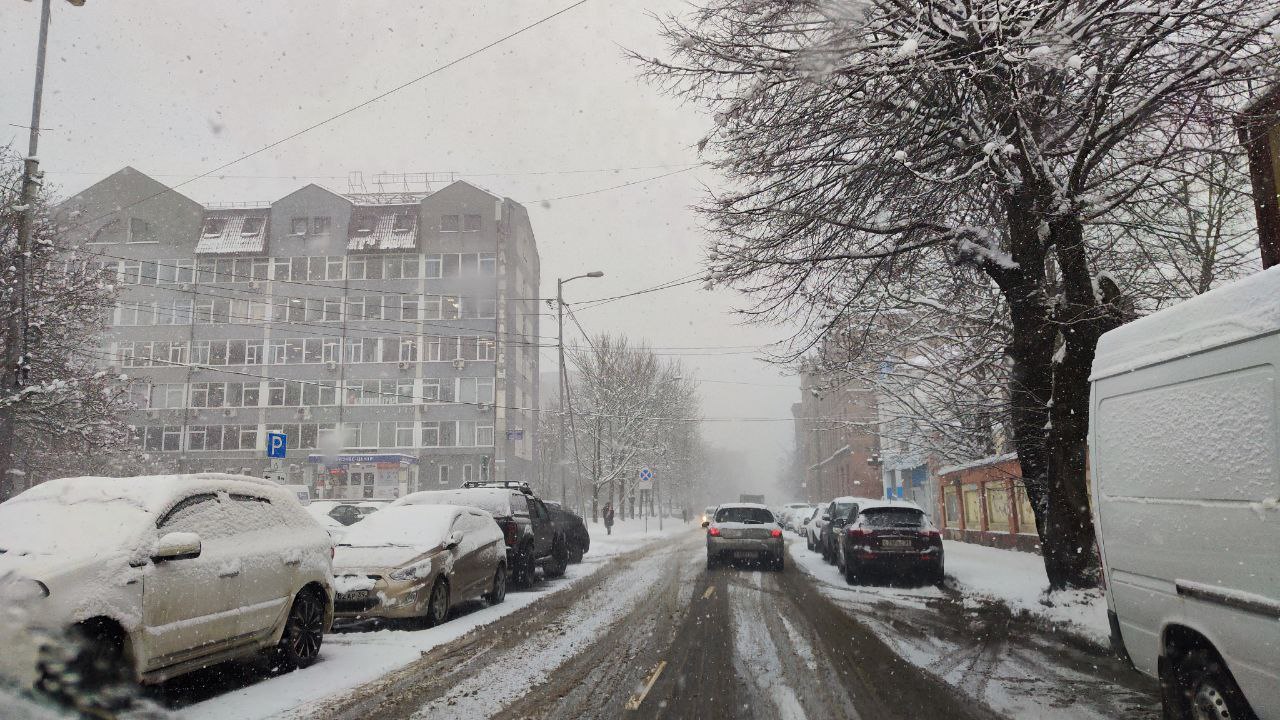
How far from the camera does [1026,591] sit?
11.2m

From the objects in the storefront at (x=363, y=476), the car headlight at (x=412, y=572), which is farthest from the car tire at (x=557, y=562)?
the storefront at (x=363, y=476)

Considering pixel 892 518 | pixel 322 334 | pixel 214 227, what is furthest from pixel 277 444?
pixel 214 227

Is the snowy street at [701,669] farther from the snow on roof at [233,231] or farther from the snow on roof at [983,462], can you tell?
the snow on roof at [233,231]

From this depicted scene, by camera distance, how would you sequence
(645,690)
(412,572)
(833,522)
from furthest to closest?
(833,522) < (412,572) < (645,690)

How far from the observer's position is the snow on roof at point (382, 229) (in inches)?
2010

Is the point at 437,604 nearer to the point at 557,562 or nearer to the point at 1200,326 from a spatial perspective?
the point at 557,562

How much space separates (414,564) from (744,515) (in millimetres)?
10513

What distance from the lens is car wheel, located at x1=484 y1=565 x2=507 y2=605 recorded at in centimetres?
1180

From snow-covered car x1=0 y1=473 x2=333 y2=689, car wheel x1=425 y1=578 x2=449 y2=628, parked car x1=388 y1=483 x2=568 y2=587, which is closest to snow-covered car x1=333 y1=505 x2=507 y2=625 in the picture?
car wheel x1=425 y1=578 x2=449 y2=628

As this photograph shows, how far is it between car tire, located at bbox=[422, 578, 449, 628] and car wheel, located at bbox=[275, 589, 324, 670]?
191cm

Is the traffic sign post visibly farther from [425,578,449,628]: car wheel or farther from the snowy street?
[425,578,449,628]: car wheel

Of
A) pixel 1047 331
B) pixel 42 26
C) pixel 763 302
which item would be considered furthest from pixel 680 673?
pixel 42 26

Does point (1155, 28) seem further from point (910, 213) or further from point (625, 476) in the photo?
point (625, 476)

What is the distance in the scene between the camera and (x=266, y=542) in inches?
267
